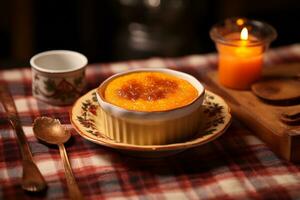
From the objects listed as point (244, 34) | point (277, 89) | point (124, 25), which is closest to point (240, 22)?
point (244, 34)

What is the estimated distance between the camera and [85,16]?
238 cm

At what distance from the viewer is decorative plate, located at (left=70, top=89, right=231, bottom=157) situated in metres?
0.87

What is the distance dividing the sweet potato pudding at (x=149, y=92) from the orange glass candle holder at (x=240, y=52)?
0.58 feet

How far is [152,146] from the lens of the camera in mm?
867

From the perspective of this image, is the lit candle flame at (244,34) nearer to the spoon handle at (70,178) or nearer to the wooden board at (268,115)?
the wooden board at (268,115)

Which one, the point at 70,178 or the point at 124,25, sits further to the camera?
the point at 124,25

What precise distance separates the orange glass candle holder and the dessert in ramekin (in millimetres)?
177

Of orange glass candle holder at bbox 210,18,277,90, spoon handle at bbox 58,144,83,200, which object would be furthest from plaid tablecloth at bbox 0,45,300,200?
orange glass candle holder at bbox 210,18,277,90

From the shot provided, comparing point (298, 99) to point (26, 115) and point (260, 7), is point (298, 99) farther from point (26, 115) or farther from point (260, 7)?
point (260, 7)

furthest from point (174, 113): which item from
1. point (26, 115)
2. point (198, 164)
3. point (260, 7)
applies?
point (260, 7)

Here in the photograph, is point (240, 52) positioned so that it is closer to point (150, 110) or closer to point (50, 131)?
point (150, 110)

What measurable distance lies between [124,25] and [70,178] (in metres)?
1.66

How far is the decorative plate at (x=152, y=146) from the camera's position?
869 mm

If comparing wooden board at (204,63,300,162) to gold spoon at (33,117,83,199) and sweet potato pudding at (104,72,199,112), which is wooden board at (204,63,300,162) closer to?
sweet potato pudding at (104,72,199,112)
